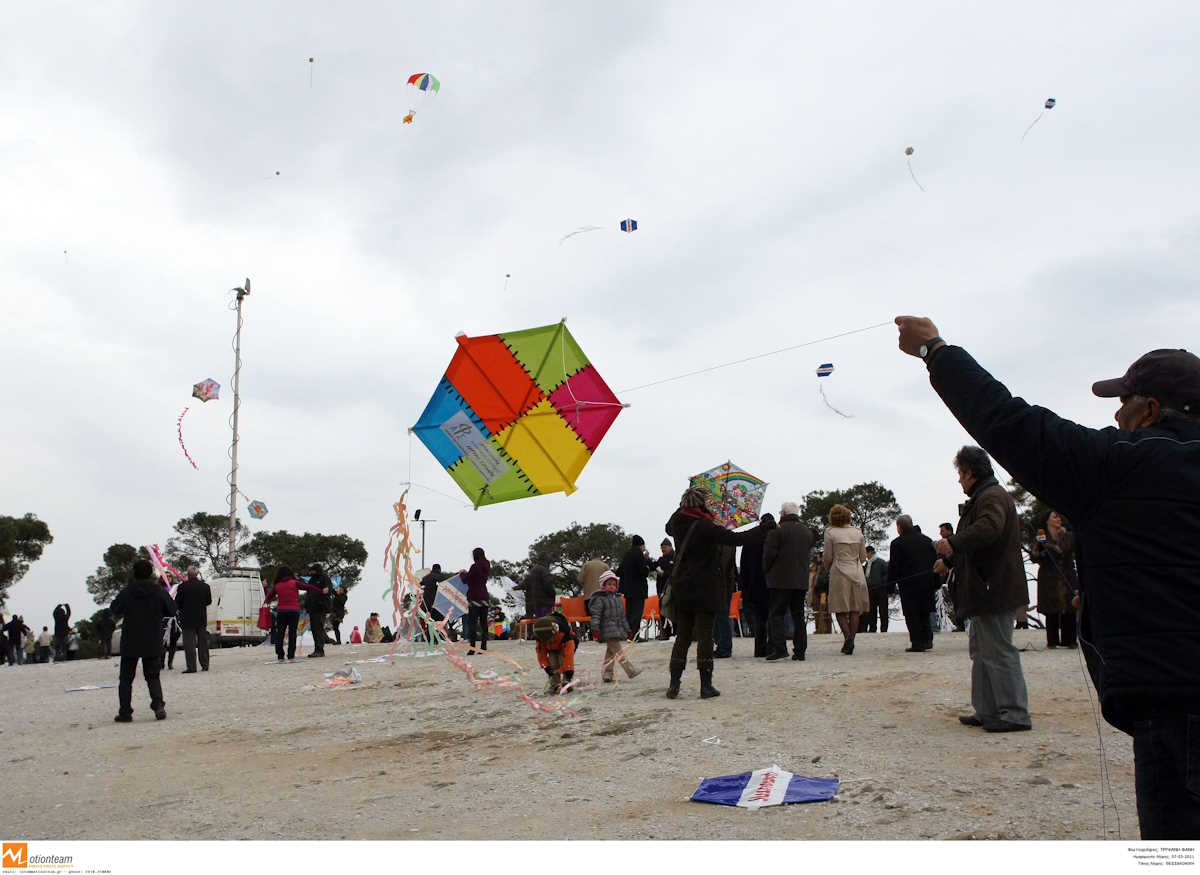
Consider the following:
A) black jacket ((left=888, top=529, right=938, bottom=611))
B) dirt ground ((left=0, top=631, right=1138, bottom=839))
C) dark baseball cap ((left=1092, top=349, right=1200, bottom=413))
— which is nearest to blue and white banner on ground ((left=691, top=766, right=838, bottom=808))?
dirt ground ((left=0, top=631, right=1138, bottom=839))

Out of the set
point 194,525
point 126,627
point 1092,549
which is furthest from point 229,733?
point 194,525

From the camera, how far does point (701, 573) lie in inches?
352

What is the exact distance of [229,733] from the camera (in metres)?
9.74

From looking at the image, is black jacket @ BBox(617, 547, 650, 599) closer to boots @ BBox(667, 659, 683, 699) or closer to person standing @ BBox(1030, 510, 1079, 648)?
person standing @ BBox(1030, 510, 1079, 648)

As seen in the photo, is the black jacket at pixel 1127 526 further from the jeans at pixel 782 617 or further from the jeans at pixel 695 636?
the jeans at pixel 782 617

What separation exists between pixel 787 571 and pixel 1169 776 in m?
8.69

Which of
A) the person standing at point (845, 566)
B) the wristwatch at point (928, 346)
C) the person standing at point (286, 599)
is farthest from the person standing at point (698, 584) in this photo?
the person standing at point (286, 599)

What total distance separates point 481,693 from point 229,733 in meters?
2.63

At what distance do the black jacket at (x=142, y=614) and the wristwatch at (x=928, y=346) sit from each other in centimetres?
1026

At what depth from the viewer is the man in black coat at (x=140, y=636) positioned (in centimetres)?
1105

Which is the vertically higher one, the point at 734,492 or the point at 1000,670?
the point at 734,492

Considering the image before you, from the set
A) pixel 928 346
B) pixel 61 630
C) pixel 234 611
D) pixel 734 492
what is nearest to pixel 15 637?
pixel 61 630

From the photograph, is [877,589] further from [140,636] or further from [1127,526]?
[1127,526]
